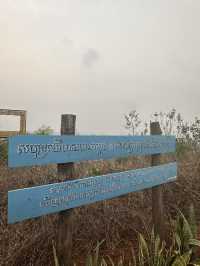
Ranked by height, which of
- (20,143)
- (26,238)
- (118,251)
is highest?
(20,143)

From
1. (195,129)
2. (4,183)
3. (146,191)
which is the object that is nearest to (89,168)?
(146,191)

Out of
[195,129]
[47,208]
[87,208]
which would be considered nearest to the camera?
[47,208]

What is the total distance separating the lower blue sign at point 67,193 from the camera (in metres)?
2.53

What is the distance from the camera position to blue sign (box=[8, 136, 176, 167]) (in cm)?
252

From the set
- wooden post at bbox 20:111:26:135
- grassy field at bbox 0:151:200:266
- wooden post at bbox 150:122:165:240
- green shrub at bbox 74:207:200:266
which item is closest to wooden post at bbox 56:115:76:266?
grassy field at bbox 0:151:200:266

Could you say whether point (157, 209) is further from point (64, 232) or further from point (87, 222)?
point (64, 232)

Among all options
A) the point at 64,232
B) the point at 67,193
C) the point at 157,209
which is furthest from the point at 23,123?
the point at 67,193

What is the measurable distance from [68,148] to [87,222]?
53.1 inches

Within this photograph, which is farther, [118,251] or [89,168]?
[89,168]

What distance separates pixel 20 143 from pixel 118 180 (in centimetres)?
124

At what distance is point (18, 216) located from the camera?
2537 mm

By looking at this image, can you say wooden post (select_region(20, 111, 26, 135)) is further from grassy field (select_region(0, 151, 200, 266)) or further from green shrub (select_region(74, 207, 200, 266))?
green shrub (select_region(74, 207, 200, 266))

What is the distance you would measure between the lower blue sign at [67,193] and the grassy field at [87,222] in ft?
1.40

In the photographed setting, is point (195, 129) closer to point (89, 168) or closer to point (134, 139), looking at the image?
point (89, 168)
